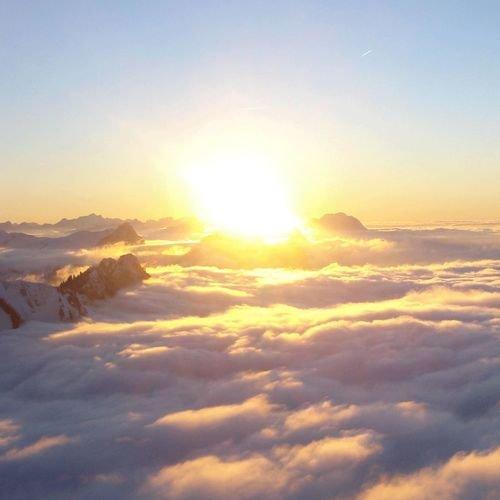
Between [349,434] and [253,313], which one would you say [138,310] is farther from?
[349,434]

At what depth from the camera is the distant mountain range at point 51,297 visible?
53.3 meters

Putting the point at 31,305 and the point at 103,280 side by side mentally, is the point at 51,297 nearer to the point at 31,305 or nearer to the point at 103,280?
the point at 31,305

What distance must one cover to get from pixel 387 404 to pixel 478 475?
1059 centimetres

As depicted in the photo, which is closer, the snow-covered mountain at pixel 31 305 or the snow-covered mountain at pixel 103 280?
the snow-covered mountain at pixel 31 305

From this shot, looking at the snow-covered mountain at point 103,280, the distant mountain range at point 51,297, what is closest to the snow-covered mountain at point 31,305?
the distant mountain range at point 51,297

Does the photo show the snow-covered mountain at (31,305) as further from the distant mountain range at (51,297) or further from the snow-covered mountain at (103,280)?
the snow-covered mountain at (103,280)

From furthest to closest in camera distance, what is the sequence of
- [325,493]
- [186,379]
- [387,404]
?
[186,379]
[387,404]
[325,493]

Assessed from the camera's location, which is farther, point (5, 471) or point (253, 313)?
point (253, 313)

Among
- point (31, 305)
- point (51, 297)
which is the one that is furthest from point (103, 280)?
point (31, 305)

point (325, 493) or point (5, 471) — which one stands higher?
point (5, 471)

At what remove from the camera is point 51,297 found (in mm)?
58812

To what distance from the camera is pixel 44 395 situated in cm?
3547

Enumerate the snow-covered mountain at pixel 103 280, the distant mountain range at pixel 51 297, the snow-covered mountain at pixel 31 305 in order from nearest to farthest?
the snow-covered mountain at pixel 31 305
the distant mountain range at pixel 51 297
the snow-covered mountain at pixel 103 280

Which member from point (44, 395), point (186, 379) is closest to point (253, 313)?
point (186, 379)
